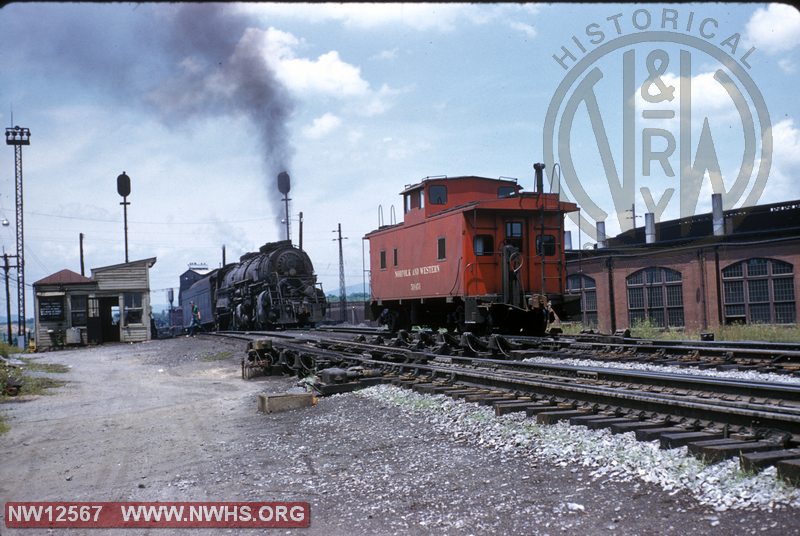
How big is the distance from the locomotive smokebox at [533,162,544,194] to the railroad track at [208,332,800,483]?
5011 millimetres

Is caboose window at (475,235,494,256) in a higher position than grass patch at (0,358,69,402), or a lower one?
higher

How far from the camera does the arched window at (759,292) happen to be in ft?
78.3

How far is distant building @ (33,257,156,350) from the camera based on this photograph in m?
29.5

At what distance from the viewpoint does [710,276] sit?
25.5m

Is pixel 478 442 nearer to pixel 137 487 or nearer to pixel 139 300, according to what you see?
pixel 137 487

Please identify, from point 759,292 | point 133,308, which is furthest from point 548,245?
point 133,308

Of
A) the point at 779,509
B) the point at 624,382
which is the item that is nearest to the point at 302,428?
the point at 624,382

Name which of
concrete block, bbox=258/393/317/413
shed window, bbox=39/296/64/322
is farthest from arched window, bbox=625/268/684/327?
shed window, bbox=39/296/64/322

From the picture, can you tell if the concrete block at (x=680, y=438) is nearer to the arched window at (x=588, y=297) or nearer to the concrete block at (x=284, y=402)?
the concrete block at (x=284, y=402)

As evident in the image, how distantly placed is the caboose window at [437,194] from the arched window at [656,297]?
12980 mm

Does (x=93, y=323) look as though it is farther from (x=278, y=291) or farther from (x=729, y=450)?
(x=729, y=450)

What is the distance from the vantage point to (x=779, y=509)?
3.86 meters

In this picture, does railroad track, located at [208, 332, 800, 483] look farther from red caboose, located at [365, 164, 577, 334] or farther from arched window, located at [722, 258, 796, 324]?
arched window, located at [722, 258, 796, 324]

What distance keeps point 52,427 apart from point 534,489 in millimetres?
7043
